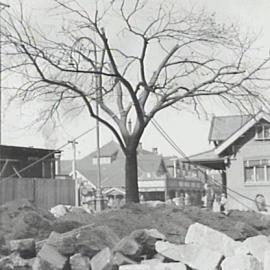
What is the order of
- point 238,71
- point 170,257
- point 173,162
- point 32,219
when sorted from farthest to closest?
point 173,162 → point 238,71 → point 32,219 → point 170,257

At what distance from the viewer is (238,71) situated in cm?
1061

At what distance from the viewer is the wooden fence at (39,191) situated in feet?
43.8

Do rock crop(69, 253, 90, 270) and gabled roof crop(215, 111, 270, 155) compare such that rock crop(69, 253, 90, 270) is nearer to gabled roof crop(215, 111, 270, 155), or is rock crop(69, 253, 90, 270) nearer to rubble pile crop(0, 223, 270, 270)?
rubble pile crop(0, 223, 270, 270)

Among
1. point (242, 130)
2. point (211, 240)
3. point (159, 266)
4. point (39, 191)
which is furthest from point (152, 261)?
point (39, 191)

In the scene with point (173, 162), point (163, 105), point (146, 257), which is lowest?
point (146, 257)

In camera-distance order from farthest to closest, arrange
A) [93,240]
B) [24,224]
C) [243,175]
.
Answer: [243,175] < [24,224] < [93,240]

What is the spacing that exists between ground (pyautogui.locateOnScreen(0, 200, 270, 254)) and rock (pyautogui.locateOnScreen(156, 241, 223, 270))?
2.81 feet

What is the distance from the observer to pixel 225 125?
41.9 feet

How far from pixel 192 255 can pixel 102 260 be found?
87 cm

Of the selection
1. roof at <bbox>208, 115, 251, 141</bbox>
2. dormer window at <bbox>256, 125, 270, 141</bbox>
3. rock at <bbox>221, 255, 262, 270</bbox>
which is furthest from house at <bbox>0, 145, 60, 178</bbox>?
rock at <bbox>221, 255, 262, 270</bbox>

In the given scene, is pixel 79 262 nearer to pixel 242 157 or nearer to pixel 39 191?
pixel 242 157

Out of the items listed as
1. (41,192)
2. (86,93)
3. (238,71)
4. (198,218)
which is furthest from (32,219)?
(41,192)

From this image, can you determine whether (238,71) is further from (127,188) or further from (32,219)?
(32,219)

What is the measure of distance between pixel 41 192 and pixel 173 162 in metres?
3.30
